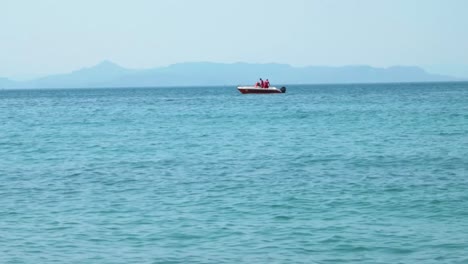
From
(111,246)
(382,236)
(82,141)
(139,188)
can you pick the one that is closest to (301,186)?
(139,188)

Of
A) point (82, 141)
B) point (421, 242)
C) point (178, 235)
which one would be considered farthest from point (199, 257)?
point (82, 141)

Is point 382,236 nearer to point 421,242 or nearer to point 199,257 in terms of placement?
point 421,242

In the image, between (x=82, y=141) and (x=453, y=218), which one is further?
(x=82, y=141)

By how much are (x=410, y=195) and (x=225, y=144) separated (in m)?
16.4

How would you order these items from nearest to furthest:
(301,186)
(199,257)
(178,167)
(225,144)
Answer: (199,257) → (301,186) → (178,167) → (225,144)

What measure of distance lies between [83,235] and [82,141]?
74.5 feet

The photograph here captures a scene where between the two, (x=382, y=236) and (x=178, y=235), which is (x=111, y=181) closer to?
(x=178, y=235)

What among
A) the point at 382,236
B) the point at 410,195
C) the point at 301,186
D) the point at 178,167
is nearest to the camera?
the point at 382,236

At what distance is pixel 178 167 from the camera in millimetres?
24594

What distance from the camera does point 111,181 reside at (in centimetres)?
Answer: 2131

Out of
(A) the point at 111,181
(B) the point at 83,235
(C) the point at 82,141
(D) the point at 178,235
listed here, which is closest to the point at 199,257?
(D) the point at 178,235

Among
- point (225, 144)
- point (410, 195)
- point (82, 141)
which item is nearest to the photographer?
point (410, 195)

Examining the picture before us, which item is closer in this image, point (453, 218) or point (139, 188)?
point (453, 218)

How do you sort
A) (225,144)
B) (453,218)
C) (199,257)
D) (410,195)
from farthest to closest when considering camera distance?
(225,144), (410,195), (453,218), (199,257)
